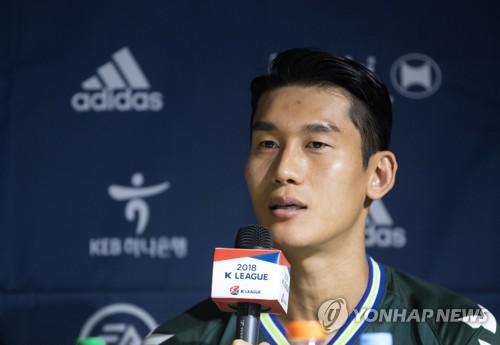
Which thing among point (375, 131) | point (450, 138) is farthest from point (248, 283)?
point (450, 138)

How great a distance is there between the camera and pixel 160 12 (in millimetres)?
2301

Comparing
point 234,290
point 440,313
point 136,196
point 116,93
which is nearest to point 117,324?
point 136,196

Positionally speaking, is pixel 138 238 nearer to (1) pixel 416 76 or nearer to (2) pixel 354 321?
(2) pixel 354 321

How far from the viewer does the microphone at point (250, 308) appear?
1264 mm

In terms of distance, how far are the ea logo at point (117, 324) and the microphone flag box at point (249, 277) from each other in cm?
92

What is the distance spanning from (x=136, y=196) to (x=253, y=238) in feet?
2.91

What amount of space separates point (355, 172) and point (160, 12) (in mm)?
782

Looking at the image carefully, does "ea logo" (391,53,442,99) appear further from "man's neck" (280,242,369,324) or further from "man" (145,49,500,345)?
"man's neck" (280,242,369,324)

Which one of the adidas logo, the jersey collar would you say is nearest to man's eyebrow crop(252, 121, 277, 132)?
the jersey collar

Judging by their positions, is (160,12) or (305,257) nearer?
(305,257)

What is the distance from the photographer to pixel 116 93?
227 cm

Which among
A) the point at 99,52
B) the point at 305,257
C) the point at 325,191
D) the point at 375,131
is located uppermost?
the point at 99,52

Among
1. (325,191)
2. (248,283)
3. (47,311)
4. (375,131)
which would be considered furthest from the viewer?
(47,311)

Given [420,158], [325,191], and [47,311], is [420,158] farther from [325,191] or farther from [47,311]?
[47,311]
